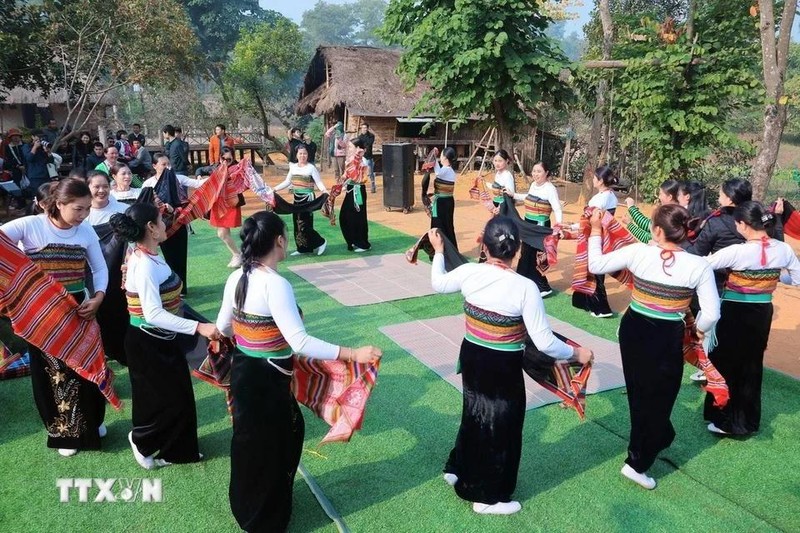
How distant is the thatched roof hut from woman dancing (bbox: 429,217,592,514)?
16.1 meters

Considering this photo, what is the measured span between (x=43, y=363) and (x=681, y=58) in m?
9.91

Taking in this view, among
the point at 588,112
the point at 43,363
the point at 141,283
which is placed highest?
the point at 588,112

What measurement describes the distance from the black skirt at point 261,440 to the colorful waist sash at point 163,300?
2.21 ft

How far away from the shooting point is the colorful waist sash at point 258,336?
252 cm

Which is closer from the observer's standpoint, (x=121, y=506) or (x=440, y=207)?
(x=121, y=506)

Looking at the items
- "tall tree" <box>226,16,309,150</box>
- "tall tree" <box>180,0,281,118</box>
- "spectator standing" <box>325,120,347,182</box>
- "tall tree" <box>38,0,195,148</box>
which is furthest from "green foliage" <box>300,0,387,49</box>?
"tall tree" <box>38,0,195,148</box>

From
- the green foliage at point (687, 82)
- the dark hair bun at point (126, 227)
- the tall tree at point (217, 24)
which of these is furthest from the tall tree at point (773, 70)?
the tall tree at point (217, 24)

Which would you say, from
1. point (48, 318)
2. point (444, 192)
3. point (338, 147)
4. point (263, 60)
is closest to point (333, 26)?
point (263, 60)

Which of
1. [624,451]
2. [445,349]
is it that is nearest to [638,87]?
[445,349]

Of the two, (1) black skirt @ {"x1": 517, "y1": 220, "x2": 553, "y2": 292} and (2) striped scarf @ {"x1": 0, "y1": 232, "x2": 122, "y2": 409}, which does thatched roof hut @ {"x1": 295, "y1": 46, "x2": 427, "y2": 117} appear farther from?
(2) striped scarf @ {"x1": 0, "y1": 232, "x2": 122, "y2": 409}

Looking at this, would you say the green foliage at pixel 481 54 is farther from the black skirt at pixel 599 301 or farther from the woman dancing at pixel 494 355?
the woman dancing at pixel 494 355

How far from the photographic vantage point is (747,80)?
9867 millimetres

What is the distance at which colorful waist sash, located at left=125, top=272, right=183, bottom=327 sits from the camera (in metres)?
3.06

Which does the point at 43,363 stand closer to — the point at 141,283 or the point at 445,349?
the point at 141,283
